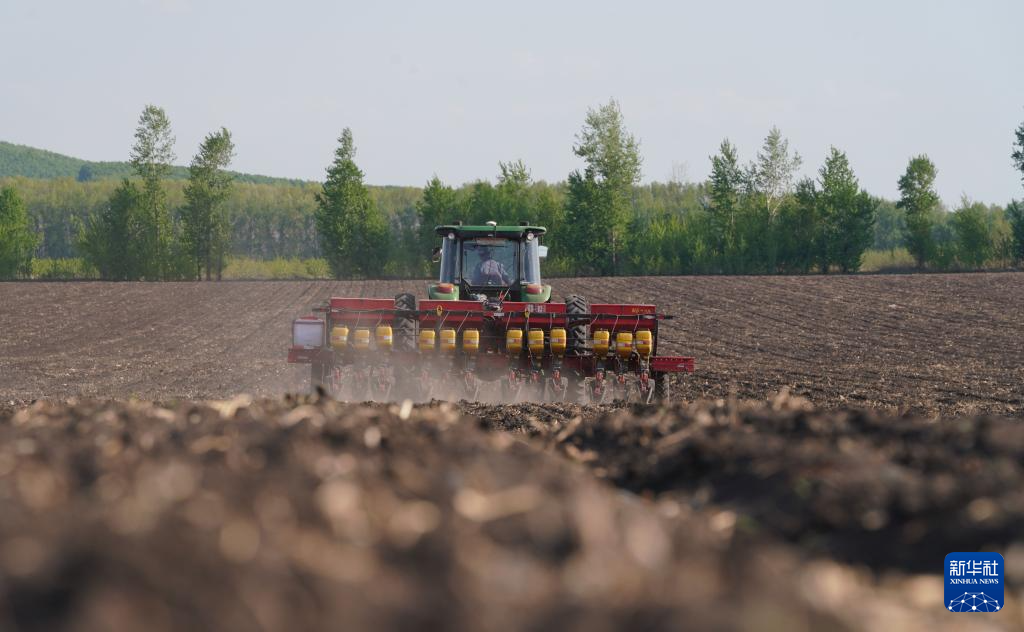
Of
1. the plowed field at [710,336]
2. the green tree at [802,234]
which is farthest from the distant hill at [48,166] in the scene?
the plowed field at [710,336]

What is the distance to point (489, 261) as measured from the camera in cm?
1659

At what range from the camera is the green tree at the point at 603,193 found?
62.0 meters

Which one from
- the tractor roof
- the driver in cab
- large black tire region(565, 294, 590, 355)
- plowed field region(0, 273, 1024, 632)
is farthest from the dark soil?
the driver in cab

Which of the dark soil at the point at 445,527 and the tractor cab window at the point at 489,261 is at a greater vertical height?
the tractor cab window at the point at 489,261

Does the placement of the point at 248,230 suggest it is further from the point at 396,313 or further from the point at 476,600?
the point at 476,600

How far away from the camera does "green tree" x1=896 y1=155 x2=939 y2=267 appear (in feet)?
198

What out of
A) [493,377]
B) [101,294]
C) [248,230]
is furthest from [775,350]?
[248,230]

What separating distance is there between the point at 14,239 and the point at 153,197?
27.1 ft

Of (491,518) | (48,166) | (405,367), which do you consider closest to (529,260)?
(405,367)

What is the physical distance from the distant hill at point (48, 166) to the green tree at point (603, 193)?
11837cm

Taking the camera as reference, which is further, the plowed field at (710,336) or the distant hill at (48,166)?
the distant hill at (48,166)

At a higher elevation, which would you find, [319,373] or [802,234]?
[802,234]

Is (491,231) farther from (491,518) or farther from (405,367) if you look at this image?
(491,518)

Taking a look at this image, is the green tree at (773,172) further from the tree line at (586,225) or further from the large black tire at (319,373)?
the large black tire at (319,373)
